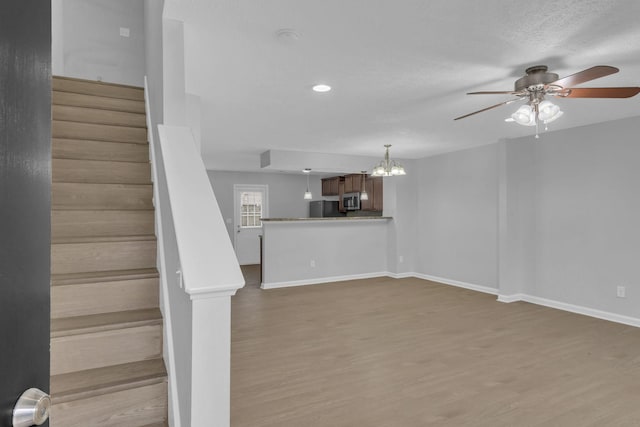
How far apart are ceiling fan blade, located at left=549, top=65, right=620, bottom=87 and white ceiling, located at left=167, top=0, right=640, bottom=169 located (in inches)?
7.7

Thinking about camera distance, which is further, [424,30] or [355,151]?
[355,151]

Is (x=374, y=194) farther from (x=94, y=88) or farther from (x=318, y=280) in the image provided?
(x=94, y=88)

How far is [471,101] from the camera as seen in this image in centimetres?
349

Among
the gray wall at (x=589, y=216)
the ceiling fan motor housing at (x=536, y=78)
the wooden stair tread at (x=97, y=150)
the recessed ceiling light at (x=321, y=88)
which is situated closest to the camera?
the ceiling fan motor housing at (x=536, y=78)

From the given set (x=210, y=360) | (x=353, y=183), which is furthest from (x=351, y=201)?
(x=210, y=360)

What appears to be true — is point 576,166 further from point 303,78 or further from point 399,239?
point 303,78

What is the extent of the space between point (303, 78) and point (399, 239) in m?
4.89

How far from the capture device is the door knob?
557mm

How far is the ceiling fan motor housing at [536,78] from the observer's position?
252 cm

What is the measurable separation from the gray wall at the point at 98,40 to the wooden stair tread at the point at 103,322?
160 inches

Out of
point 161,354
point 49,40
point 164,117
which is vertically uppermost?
point 164,117

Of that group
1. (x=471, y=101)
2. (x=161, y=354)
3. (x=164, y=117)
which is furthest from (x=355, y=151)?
(x=161, y=354)

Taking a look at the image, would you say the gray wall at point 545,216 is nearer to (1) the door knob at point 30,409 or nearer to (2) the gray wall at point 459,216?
(2) the gray wall at point 459,216

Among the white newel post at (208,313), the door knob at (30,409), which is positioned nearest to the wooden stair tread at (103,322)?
the white newel post at (208,313)
